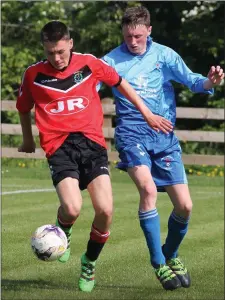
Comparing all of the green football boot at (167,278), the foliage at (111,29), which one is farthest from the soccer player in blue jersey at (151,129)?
the foliage at (111,29)

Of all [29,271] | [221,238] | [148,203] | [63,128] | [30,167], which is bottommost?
[30,167]

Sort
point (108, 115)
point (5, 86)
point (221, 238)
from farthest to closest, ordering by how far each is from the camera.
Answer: point (5, 86)
point (108, 115)
point (221, 238)

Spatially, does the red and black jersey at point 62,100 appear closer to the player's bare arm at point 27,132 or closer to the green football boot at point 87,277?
the player's bare arm at point 27,132

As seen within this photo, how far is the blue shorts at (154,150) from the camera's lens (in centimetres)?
768

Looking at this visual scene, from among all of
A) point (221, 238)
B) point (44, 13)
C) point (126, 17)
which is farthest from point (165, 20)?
point (126, 17)

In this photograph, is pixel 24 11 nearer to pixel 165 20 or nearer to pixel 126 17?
pixel 165 20

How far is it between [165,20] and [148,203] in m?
18.3

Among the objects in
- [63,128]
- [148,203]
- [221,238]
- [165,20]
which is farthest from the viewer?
[165,20]

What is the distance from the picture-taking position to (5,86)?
920 inches

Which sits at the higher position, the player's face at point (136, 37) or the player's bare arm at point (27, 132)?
the player's face at point (136, 37)

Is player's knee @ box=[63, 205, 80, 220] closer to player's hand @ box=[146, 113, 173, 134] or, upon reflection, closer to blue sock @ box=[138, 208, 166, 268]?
blue sock @ box=[138, 208, 166, 268]

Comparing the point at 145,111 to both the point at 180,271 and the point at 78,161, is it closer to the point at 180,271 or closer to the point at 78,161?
the point at 78,161

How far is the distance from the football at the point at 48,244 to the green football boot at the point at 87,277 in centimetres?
39

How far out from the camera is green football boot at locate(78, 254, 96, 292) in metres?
7.17
